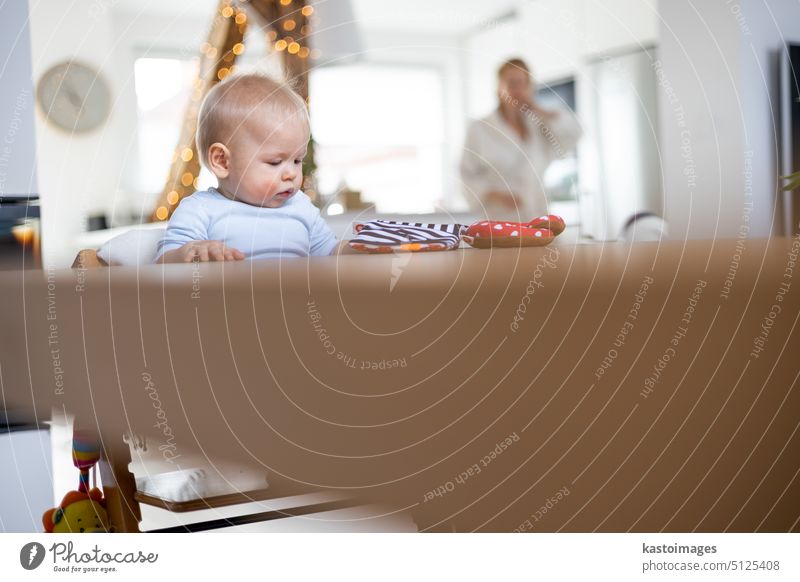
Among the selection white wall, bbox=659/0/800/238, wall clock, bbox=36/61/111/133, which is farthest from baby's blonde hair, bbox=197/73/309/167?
wall clock, bbox=36/61/111/133

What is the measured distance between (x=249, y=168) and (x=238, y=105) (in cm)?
5

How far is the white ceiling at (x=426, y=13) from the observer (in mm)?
3475

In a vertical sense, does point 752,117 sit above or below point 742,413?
above

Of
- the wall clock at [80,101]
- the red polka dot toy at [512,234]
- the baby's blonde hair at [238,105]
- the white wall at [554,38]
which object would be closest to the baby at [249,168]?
the baby's blonde hair at [238,105]

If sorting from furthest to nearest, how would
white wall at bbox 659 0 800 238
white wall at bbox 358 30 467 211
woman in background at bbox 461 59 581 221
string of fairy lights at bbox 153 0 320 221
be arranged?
white wall at bbox 358 30 467 211
white wall at bbox 659 0 800 238
woman in background at bbox 461 59 581 221
string of fairy lights at bbox 153 0 320 221

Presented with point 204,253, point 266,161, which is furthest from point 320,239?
point 204,253

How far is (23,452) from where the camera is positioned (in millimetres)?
566

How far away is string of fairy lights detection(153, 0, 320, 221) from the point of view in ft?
3.77

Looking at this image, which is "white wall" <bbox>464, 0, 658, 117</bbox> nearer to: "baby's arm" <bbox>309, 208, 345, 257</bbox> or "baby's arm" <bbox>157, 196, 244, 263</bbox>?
"baby's arm" <bbox>309, 208, 345, 257</bbox>

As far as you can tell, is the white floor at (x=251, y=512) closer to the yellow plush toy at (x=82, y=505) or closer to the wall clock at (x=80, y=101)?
the yellow plush toy at (x=82, y=505)
